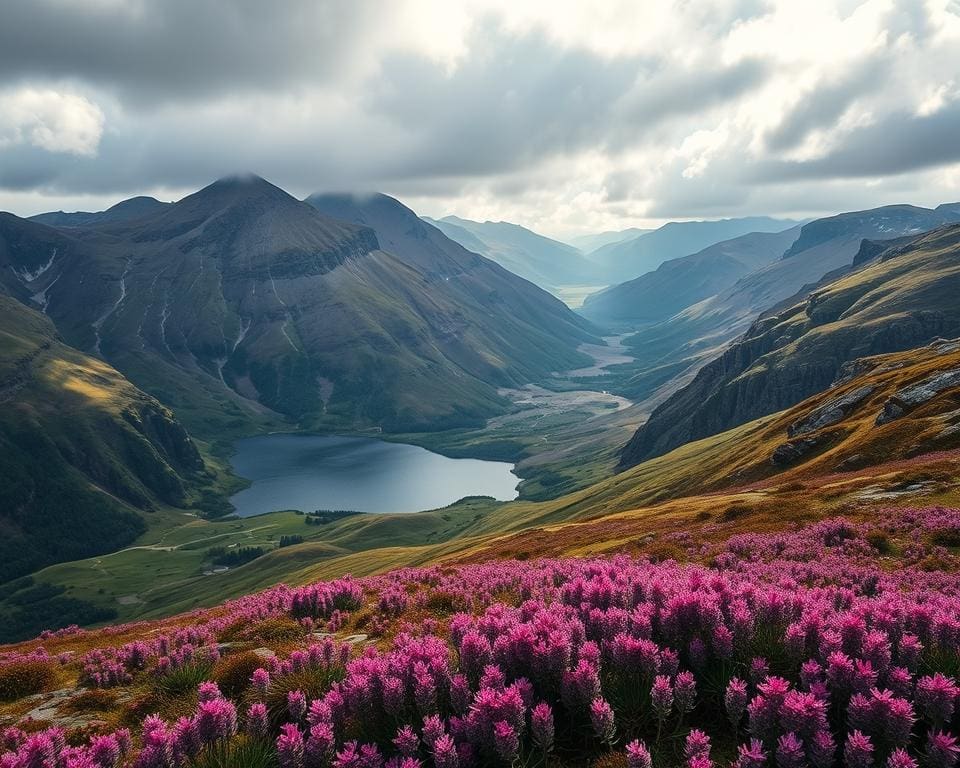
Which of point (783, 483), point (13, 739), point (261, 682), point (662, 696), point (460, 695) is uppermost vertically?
point (460, 695)

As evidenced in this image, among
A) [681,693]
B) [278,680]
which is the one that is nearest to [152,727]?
[278,680]

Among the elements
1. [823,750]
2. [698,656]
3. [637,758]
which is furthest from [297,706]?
[823,750]

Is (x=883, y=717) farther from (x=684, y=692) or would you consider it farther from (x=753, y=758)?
(x=684, y=692)


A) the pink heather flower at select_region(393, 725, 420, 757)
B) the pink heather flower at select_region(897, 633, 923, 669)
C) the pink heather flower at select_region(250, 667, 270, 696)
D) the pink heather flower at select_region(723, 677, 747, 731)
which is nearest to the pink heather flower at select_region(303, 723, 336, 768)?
the pink heather flower at select_region(393, 725, 420, 757)

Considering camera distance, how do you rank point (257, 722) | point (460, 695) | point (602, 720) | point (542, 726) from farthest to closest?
point (257, 722) → point (460, 695) → point (602, 720) → point (542, 726)

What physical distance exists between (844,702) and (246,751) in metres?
7.67

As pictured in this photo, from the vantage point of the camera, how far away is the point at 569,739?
7.97 meters

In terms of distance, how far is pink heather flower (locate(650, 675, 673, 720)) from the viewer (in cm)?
755

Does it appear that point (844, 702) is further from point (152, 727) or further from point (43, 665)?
point (43, 665)

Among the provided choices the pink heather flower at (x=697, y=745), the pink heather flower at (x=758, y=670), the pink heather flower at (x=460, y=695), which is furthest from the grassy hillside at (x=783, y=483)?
the pink heather flower at (x=697, y=745)

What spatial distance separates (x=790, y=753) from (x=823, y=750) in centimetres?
33

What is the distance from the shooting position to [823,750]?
623cm

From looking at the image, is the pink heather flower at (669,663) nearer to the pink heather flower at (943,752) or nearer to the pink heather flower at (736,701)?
the pink heather flower at (736,701)

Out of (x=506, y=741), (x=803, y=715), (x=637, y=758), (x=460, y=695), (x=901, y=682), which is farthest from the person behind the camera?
(x=460, y=695)
